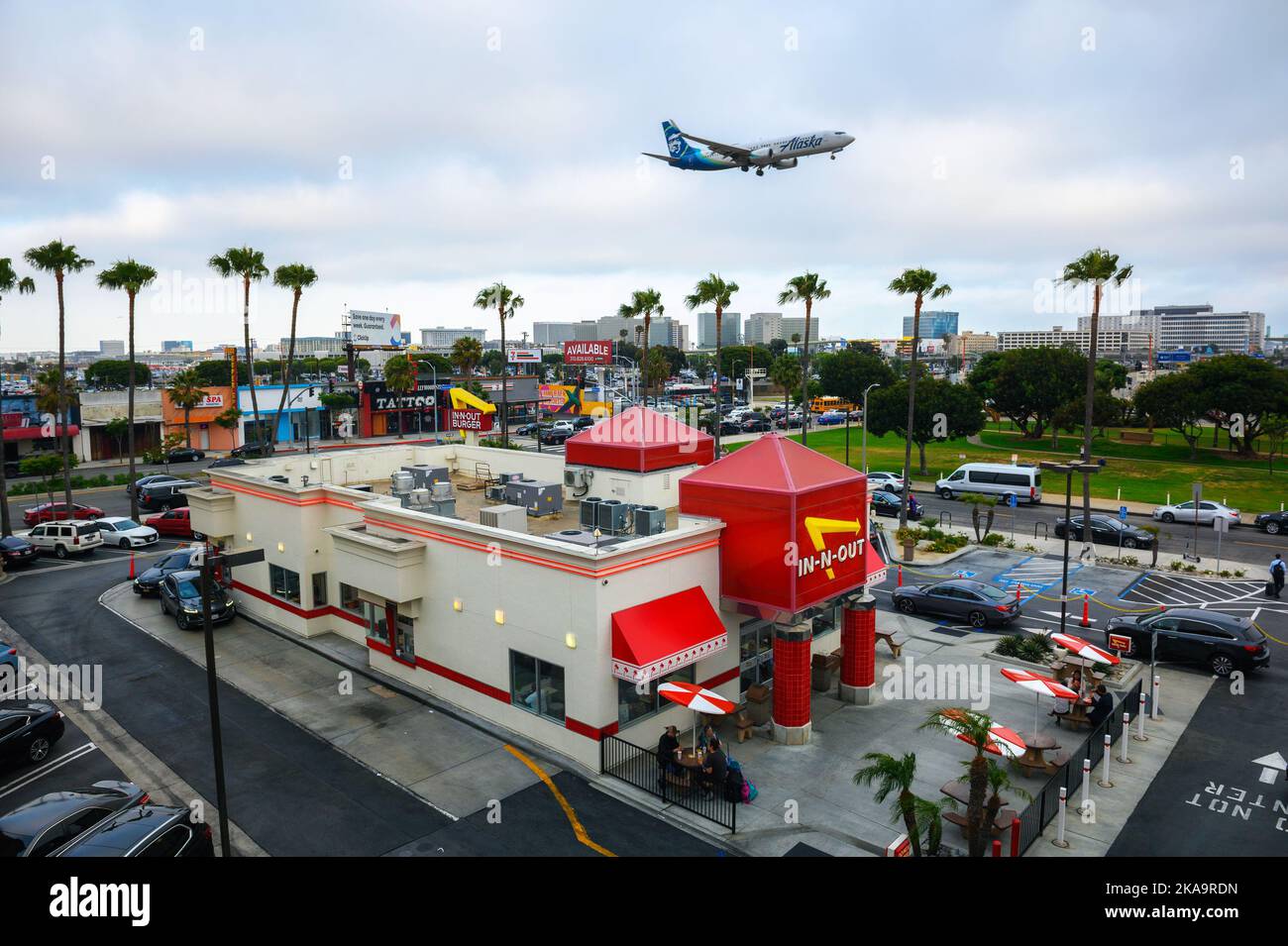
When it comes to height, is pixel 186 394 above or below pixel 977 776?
above

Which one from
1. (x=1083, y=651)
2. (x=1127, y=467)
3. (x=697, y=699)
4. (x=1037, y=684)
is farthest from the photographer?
(x=1127, y=467)

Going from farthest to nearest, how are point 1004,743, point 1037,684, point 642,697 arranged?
1. point 642,697
2. point 1037,684
3. point 1004,743

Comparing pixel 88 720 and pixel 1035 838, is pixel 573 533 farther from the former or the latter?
pixel 88 720

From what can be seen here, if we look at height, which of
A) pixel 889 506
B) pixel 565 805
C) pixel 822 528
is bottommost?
pixel 565 805

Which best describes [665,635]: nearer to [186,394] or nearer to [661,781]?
[661,781]

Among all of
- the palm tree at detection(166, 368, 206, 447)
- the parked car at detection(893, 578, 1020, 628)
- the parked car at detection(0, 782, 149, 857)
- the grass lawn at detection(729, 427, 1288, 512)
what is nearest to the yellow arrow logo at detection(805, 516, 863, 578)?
the parked car at detection(893, 578, 1020, 628)

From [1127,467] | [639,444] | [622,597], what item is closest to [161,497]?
[639,444]

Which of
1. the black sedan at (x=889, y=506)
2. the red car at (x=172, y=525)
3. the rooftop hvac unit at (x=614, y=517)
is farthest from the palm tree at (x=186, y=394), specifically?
the rooftop hvac unit at (x=614, y=517)

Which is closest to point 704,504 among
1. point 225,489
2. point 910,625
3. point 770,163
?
point 910,625

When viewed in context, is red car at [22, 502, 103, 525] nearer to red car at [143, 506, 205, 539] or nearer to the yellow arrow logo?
red car at [143, 506, 205, 539]
